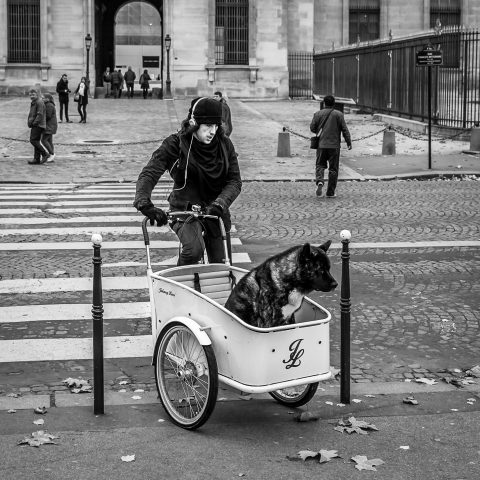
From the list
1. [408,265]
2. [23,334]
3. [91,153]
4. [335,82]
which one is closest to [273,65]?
[335,82]

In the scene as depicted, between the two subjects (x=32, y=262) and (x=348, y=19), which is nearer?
(x=32, y=262)

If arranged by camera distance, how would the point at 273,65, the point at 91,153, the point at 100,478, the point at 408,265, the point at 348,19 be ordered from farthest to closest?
the point at 348,19 → the point at 273,65 → the point at 91,153 → the point at 408,265 → the point at 100,478

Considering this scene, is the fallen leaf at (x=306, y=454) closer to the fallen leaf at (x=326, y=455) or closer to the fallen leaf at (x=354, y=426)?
the fallen leaf at (x=326, y=455)

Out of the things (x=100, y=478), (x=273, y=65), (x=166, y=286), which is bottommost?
(x=100, y=478)

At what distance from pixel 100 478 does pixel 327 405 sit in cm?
188

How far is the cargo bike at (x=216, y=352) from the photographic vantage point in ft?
19.4

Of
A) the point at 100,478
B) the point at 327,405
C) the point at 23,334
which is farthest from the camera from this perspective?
the point at 23,334

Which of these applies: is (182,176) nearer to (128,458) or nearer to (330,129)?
(128,458)

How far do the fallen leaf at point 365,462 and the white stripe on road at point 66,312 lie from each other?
3.94 meters

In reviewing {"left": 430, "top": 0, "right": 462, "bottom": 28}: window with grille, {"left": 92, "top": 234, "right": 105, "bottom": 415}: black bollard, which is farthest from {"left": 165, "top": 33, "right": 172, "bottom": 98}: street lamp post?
{"left": 92, "top": 234, "right": 105, "bottom": 415}: black bollard

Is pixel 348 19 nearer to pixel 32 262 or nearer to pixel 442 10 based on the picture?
pixel 442 10

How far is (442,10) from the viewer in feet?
195

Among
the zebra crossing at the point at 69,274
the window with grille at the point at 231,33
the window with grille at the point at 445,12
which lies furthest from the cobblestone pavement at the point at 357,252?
the window with grille at the point at 445,12

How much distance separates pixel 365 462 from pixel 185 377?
49.1 inches
